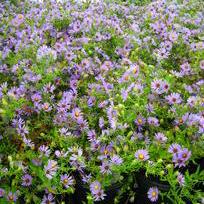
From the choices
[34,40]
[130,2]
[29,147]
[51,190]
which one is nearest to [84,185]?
[51,190]

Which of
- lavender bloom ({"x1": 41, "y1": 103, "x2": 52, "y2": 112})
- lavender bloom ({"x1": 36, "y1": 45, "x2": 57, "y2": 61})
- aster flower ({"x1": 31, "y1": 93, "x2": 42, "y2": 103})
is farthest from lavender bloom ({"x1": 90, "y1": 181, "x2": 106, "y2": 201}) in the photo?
lavender bloom ({"x1": 36, "y1": 45, "x2": 57, "y2": 61})

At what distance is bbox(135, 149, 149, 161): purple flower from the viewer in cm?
239

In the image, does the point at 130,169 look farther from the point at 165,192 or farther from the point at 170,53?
the point at 170,53

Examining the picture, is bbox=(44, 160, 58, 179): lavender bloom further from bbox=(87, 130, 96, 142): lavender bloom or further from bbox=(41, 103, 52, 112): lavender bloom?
bbox=(41, 103, 52, 112): lavender bloom

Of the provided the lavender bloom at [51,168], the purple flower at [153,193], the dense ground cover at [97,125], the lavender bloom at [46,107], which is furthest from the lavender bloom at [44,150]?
the purple flower at [153,193]

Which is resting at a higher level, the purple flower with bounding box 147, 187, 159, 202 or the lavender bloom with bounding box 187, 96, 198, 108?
the lavender bloom with bounding box 187, 96, 198, 108

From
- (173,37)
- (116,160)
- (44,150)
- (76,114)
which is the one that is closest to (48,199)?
(44,150)

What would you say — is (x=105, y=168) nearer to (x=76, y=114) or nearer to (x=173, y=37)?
(x=76, y=114)

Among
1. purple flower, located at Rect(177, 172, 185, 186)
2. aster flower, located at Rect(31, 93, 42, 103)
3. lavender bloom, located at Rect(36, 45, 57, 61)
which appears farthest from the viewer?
lavender bloom, located at Rect(36, 45, 57, 61)

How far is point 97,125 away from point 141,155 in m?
0.48

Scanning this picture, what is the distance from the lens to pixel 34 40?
3.66 metres

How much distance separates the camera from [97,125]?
2807mm

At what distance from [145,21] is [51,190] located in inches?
102

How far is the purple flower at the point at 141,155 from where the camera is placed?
2394 mm
